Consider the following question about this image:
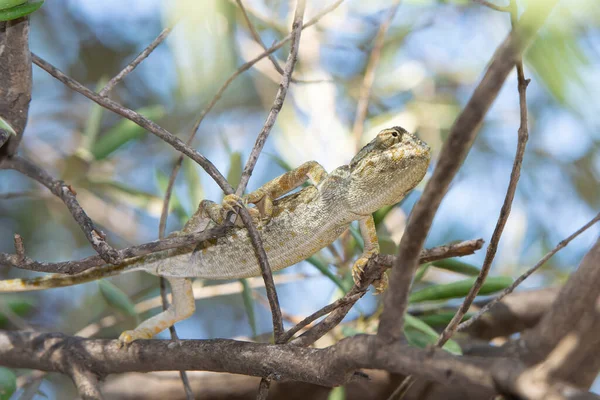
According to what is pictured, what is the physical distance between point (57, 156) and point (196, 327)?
151cm

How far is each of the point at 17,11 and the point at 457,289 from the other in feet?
4.50

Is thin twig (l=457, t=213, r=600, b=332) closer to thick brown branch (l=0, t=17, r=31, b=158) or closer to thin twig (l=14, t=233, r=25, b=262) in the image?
thin twig (l=14, t=233, r=25, b=262)

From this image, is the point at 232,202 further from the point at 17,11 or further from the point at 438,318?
the point at 438,318

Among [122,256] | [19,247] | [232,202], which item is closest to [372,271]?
[232,202]

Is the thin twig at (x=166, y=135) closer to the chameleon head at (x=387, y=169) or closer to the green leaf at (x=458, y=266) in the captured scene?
the chameleon head at (x=387, y=169)

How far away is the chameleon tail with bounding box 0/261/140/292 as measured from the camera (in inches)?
72.2

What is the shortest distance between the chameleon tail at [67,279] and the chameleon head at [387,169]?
698 millimetres

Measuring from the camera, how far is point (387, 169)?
1.53 m

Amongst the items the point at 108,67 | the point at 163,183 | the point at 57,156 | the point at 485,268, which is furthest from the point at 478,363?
the point at 108,67

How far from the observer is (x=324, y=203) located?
64.1 inches

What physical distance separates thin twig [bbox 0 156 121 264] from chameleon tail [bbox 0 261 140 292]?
245 mm

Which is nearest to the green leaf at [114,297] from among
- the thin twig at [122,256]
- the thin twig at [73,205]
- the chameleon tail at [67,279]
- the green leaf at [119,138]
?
the chameleon tail at [67,279]

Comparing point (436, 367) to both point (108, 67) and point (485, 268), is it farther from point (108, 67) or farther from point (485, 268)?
point (108, 67)

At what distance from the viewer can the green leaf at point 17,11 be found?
131 centimetres
